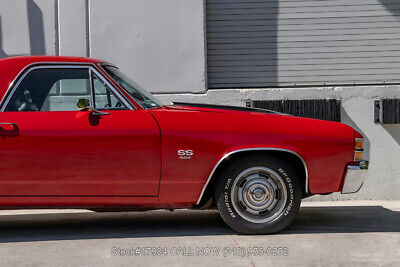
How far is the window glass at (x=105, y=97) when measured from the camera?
5.49 meters

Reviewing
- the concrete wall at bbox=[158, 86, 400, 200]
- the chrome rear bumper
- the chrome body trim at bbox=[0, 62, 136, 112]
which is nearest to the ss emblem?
the chrome body trim at bbox=[0, 62, 136, 112]

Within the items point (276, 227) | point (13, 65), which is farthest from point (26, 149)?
point (276, 227)

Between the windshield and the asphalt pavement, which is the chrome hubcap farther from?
the windshield

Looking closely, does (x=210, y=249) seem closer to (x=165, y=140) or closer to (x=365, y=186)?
(x=165, y=140)

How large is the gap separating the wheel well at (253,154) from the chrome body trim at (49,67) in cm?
95

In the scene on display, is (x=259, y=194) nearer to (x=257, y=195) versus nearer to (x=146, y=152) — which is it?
(x=257, y=195)

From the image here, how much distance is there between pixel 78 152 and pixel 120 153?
14.1 inches

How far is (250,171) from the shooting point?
5465 mm

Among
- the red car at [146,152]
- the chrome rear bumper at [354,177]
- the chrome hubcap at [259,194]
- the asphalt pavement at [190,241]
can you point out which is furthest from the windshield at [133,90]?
the chrome rear bumper at [354,177]

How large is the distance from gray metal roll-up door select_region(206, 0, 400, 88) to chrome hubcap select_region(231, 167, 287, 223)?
3.99 metres

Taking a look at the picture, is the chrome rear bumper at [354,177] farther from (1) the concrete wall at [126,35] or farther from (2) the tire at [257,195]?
(1) the concrete wall at [126,35]

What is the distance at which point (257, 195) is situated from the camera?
17.9 feet

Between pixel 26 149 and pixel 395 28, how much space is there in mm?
6176

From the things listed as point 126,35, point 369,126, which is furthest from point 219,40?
point 369,126
